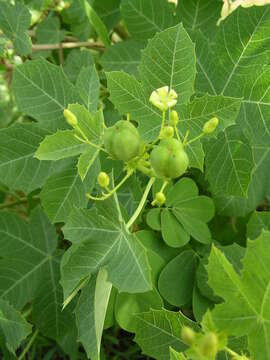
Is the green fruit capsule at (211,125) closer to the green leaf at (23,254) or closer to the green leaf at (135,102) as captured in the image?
the green leaf at (135,102)

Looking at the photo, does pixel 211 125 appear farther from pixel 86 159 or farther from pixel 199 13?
pixel 199 13

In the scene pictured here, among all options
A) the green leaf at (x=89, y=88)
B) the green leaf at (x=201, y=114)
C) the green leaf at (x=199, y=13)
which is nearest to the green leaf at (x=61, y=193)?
the green leaf at (x=89, y=88)

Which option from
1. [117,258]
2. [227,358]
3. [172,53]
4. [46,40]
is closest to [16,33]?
[46,40]

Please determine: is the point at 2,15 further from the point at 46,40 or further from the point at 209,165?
the point at 209,165

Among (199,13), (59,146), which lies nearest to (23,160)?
(59,146)

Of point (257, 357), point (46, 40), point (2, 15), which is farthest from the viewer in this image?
point (46, 40)

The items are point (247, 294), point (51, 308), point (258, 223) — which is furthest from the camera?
point (51, 308)

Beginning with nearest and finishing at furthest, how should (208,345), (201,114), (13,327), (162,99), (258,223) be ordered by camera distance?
(208,345)
(162,99)
(201,114)
(13,327)
(258,223)
